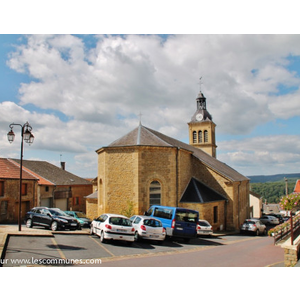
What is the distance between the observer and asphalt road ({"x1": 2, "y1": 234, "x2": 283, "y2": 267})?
8.44 metres

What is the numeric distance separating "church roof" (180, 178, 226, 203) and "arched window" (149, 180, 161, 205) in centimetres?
194

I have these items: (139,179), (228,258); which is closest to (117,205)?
(139,179)

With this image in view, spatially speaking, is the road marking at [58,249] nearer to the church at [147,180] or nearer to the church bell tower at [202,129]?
the church at [147,180]

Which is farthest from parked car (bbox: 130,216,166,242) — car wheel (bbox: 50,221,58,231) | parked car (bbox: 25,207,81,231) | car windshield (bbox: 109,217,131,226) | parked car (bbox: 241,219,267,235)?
parked car (bbox: 241,219,267,235)

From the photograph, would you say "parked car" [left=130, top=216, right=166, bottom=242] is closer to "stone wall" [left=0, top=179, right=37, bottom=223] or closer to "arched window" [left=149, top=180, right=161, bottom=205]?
"arched window" [left=149, top=180, right=161, bottom=205]

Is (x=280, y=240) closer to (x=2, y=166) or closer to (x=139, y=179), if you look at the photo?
(x=139, y=179)

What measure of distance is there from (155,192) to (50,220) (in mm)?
7343

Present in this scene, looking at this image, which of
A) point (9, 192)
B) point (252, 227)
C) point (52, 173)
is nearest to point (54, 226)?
point (9, 192)

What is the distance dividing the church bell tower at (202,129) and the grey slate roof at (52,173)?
16.7m

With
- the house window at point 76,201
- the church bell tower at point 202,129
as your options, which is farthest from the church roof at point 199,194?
the church bell tower at point 202,129

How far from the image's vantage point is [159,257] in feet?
33.2

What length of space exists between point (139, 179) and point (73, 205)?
18.3 meters

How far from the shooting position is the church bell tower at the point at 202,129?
40.2m
